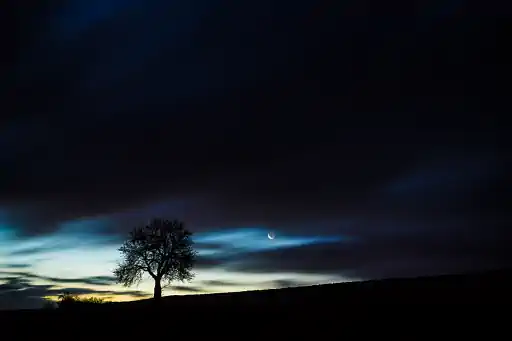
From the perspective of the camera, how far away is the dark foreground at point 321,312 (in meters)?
9.80

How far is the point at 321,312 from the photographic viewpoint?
1133cm

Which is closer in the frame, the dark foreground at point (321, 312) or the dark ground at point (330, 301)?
the dark foreground at point (321, 312)

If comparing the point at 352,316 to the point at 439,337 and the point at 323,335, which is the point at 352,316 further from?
the point at 439,337

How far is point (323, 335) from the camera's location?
10.4 meters

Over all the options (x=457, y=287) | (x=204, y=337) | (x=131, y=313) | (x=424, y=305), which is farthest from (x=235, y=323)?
(x=457, y=287)

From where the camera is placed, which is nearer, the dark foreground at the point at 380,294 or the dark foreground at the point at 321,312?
the dark foreground at the point at 321,312

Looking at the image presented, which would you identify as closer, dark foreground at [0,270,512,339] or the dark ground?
dark foreground at [0,270,512,339]

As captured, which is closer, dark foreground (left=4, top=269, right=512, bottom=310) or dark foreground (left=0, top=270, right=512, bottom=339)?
dark foreground (left=0, top=270, right=512, bottom=339)

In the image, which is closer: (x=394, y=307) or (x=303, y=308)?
(x=394, y=307)

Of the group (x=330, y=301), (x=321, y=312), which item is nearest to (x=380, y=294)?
(x=330, y=301)

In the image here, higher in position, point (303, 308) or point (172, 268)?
point (172, 268)

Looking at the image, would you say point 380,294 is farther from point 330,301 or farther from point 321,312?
point 321,312

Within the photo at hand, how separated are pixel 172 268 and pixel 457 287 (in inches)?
1929

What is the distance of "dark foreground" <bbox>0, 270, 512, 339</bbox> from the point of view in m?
9.80
